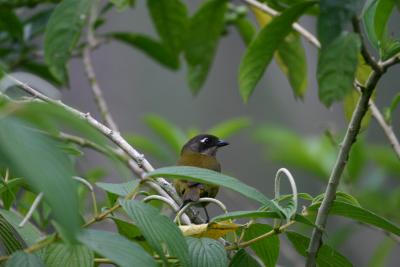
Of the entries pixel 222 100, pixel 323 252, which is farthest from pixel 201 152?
pixel 222 100

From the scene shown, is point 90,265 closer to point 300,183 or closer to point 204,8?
point 204,8

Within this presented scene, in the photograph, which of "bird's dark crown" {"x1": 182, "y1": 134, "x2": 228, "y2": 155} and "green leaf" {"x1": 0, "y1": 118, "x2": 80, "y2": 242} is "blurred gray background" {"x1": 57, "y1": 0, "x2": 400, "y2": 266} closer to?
"bird's dark crown" {"x1": 182, "y1": 134, "x2": 228, "y2": 155}

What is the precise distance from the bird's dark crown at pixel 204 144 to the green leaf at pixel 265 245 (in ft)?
7.62

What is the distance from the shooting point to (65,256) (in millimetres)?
1613

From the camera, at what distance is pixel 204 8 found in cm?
326

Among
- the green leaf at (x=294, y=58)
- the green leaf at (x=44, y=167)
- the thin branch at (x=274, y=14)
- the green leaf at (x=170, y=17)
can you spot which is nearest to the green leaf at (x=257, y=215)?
the green leaf at (x=44, y=167)

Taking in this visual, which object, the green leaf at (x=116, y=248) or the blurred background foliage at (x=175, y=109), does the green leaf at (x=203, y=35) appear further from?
the green leaf at (x=116, y=248)

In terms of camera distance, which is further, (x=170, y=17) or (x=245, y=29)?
(x=245, y=29)

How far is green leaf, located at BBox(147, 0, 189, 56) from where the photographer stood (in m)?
3.41

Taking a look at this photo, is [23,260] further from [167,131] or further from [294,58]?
[167,131]

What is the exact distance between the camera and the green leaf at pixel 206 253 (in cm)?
162

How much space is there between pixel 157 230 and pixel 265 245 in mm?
391

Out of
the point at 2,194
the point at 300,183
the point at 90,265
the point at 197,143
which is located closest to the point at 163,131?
the point at 197,143

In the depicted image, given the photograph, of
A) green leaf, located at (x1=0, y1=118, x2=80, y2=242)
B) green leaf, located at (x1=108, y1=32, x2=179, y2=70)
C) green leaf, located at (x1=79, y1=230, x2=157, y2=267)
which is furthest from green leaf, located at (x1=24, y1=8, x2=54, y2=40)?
green leaf, located at (x1=0, y1=118, x2=80, y2=242)
